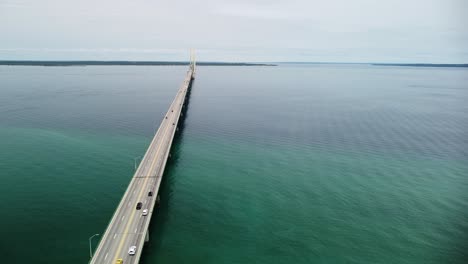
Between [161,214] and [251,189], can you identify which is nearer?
[161,214]

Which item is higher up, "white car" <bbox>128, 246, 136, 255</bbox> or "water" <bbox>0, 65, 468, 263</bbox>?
"water" <bbox>0, 65, 468, 263</bbox>

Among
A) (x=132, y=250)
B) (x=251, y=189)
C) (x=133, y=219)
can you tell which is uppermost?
(x=251, y=189)

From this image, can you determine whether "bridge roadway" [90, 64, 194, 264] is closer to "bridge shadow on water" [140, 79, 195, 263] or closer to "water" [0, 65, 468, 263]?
"bridge shadow on water" [140, 79, 195, 263]

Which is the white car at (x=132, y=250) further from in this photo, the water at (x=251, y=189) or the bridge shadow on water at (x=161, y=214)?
the water at (x=251, y=189)

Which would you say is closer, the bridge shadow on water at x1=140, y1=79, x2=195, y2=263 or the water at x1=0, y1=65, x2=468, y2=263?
the bridge shadow on water at x1=140, y1=79, x2=195, y2=263

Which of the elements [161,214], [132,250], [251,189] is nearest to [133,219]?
[161,214]

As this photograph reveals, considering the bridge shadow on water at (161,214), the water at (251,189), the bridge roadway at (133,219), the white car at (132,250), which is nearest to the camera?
the white car at (132,250)

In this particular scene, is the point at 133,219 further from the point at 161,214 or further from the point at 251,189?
the point at 251,189

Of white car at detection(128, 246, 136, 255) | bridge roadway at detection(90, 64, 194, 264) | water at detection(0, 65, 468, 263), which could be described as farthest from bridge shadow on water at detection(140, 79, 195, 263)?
white car at detection(128, 246, 136, 255)

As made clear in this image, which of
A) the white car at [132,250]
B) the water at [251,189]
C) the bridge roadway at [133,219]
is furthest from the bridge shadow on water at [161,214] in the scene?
the white car at [132,250]

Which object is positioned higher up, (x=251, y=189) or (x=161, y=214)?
(x=251, y=189)
